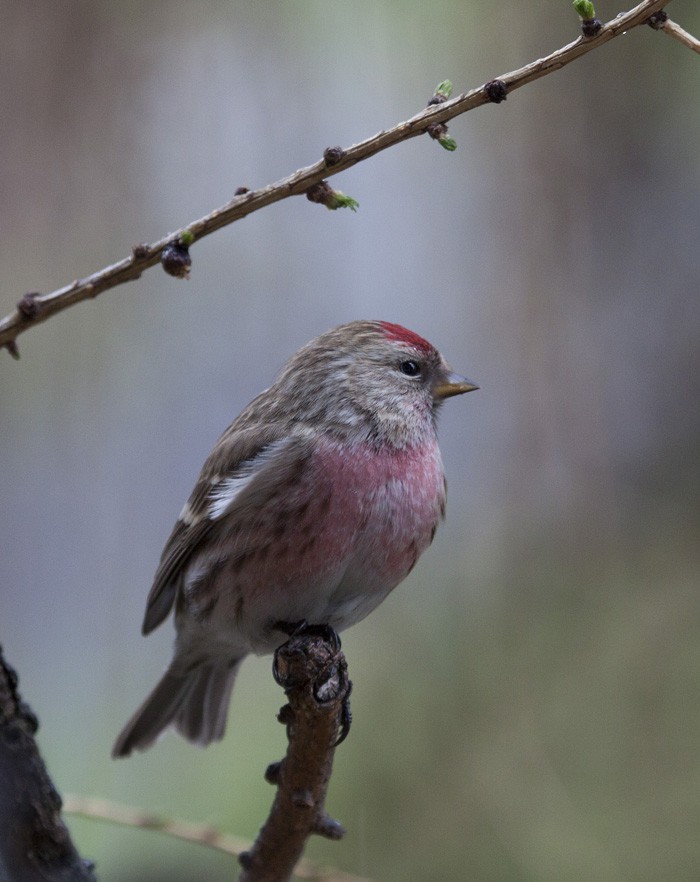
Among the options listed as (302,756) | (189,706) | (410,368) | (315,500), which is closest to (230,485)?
(315,500)

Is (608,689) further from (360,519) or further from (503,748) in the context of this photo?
(360,519)

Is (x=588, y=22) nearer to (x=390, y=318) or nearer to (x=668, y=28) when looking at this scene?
(x=668, y=28)

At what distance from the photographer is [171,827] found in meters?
2.33

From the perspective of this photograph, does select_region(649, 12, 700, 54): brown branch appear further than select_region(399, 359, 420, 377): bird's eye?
No

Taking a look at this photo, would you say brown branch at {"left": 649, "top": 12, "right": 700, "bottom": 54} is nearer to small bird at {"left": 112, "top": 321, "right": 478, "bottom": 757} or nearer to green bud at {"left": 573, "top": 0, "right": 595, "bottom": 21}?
green bud at {"left": 573, "top": 0, "right": 595, "bottom": 21}

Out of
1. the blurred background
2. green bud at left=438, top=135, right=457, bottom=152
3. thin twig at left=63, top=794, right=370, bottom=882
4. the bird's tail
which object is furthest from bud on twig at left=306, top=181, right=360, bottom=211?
the blurred background

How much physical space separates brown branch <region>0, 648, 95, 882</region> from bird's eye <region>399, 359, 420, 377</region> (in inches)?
56.4

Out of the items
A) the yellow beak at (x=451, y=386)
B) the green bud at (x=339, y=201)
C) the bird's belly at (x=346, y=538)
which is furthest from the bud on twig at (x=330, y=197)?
the yellow beak at (x=451, y=386)

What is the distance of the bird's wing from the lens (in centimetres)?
259

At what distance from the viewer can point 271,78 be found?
444cm

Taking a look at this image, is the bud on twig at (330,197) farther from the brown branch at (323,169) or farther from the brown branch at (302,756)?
the brown branch at (302,756)

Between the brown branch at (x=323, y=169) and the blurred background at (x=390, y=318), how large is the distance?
93.0 inches

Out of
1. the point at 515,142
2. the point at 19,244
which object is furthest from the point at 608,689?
the point at 19,244

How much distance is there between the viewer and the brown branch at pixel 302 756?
83.0 inches
